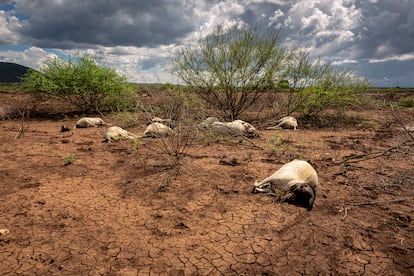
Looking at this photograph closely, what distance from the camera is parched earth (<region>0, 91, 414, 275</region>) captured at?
267 cm

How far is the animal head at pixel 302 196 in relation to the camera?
12.0 feet

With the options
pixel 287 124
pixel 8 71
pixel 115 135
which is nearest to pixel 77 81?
pixel 115 135

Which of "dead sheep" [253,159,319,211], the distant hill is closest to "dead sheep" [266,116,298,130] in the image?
"dead sheep" [253,159,319,211]

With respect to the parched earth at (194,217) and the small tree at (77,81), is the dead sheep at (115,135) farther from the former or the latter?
the small tree at (77,81)

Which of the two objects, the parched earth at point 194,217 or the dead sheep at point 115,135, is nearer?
the parched earth at point 194,217

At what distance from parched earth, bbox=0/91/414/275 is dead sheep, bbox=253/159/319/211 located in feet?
0.52

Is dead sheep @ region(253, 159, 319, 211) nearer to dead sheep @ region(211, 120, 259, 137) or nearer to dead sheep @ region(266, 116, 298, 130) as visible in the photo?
dead sheep @ region(211, 120, 259, 137)

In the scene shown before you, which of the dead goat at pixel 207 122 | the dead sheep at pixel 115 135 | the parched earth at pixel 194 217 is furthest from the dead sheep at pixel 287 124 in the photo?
the dead sheep at pixel 115 135

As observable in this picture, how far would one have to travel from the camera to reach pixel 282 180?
13.2 ft

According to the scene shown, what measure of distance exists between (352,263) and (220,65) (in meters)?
8.36

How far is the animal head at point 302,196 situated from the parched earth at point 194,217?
15 cm

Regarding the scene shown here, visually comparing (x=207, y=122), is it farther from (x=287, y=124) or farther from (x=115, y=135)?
(x=287, y=124)

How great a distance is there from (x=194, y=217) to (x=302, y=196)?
1.43 meters

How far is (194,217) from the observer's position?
3451 mm
